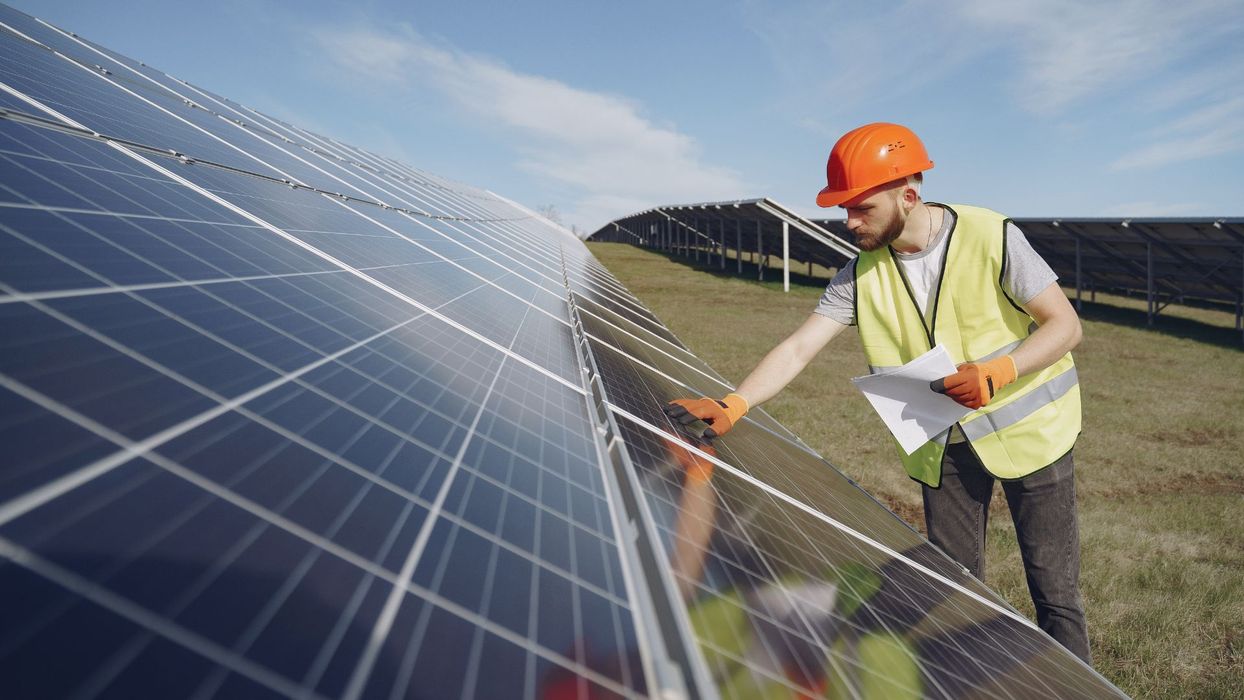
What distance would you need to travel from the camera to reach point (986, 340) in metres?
3.88

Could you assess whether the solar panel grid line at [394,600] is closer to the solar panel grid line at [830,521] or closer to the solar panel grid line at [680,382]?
the solar panel grid line at [830,521]

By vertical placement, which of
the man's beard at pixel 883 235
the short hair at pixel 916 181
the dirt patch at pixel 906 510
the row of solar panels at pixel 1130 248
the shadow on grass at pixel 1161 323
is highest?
the row of solar panels at pixel 1130 248

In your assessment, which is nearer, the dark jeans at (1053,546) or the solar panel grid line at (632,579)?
the solar panel grid line at (632,579)

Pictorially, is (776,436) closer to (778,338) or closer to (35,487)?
(35,487)

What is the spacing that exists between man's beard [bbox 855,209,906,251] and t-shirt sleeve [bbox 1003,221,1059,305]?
551mm

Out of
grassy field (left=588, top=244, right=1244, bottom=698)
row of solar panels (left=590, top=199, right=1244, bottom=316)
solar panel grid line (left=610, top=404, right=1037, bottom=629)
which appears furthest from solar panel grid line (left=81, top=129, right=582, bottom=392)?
row of solar panels (left=590, top=199, right=1244, bottom=316)

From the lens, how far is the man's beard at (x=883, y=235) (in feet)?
12.8

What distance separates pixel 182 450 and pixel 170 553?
0.34 m

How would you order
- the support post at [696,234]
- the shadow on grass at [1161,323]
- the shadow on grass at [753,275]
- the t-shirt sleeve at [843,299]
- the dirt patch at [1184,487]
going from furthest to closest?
1. the support post at [696,234]
2. the shadow on grass at [753,275]
3. the shadow on grass at [1161,323]
4. the dirt patch at [1184,487]
5. the t-shirt sleeve at [843,299]

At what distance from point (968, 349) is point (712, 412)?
149 centimetres

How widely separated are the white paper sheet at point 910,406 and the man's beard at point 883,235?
714mm

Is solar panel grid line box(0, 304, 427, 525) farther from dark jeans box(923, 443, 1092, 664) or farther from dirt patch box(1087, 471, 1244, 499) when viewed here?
dirt patch box(1087, 471, 1244, 499)

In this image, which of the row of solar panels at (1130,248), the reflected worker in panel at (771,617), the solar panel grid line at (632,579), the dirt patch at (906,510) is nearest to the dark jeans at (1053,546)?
the reflected worker in panel at (771,617)

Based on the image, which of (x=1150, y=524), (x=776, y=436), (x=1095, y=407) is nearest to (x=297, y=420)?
(x=776, y=436)
